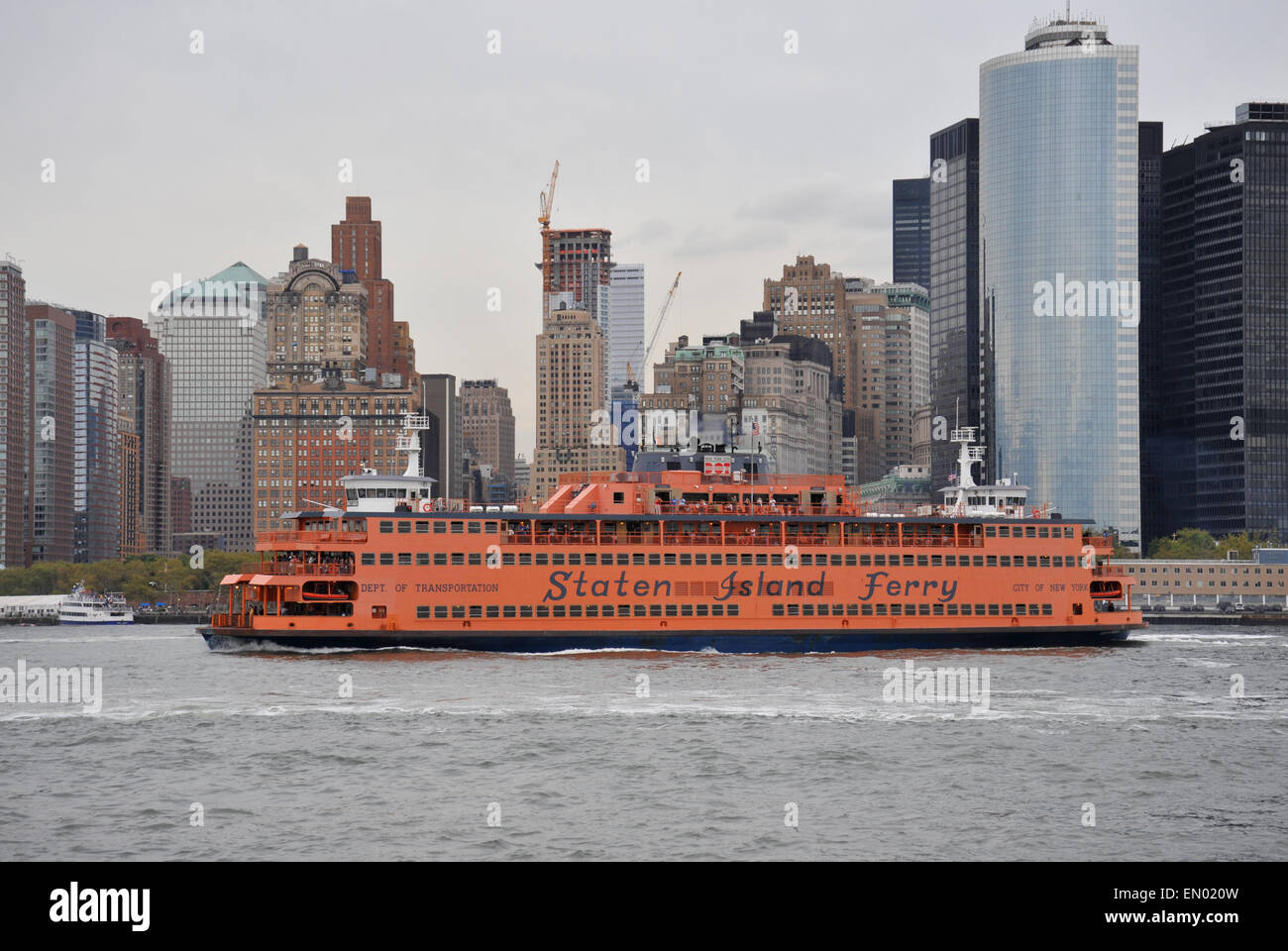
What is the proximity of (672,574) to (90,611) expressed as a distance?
334 ft

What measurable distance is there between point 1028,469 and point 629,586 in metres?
137

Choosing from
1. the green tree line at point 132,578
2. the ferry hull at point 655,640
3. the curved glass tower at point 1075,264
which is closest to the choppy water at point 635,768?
the ferry hull at point 655,640

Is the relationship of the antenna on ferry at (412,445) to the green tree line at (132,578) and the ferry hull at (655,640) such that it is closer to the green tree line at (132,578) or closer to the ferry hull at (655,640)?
the ferry hull at (655,640)

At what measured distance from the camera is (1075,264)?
19750cm

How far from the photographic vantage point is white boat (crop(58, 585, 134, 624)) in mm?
152125

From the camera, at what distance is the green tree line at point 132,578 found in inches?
7160

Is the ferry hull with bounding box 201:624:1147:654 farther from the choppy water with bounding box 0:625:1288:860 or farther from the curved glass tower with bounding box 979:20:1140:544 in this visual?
the curved glass tower with bounding box 979:20:1140:544

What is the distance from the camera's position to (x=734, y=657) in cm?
6844

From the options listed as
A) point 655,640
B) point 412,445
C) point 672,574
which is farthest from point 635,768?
point 412,445

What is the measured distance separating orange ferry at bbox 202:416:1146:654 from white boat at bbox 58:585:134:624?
8639 cm

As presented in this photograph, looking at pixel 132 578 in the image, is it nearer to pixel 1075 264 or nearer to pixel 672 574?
pixel 672 574

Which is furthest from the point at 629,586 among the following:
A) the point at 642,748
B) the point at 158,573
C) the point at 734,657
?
the point at 158,573
